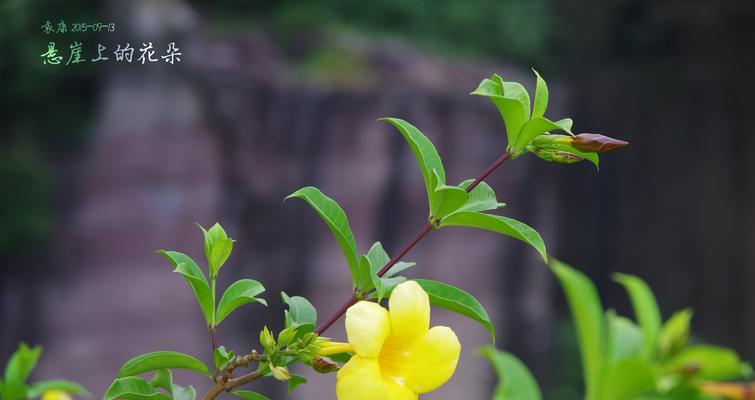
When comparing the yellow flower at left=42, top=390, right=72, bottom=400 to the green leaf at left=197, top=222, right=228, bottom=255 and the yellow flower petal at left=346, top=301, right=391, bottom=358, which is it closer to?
the green leaf at left=197, top=222, right=228, bottom=255

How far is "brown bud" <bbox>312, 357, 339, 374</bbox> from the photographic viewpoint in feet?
1.82

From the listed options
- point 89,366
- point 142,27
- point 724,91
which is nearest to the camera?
point 142,27

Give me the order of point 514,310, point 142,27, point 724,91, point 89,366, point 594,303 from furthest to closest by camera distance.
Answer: point 724,91, point 514,310, point 89,366, point 142,27, point 594,303

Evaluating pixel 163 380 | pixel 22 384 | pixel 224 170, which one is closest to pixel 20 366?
pixel 22 384

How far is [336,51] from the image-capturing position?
3.50 meters

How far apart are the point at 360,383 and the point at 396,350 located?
55 millimetres

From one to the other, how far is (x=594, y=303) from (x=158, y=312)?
8.57 feet

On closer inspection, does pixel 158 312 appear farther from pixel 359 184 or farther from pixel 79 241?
pixel 359 184

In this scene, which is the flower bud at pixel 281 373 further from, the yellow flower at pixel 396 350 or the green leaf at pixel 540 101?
the green leaf at pixel 540 101

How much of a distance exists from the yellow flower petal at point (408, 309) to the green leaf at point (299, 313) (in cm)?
6

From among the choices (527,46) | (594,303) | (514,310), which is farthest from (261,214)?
(594,303)

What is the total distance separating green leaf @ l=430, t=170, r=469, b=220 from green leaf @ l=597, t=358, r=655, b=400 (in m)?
0.42

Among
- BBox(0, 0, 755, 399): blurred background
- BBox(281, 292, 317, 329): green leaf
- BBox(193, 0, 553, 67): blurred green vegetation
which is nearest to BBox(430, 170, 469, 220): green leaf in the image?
BBox(281, 292, 317, 329): green leaf

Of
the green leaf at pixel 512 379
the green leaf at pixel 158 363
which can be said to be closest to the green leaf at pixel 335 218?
the green leaf at pixel 158 363
